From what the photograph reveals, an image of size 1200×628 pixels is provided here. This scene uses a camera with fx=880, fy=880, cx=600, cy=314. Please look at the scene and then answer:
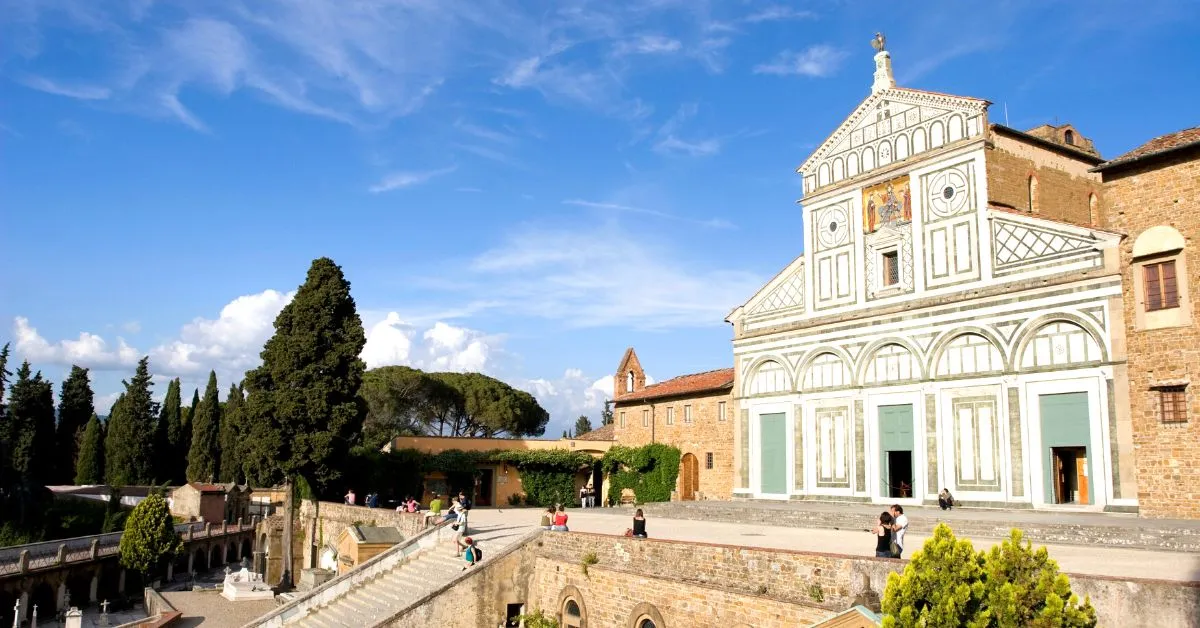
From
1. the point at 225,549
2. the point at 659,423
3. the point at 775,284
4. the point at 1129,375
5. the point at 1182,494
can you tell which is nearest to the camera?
the point at 1182,494

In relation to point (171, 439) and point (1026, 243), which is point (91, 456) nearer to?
point (171, 439)

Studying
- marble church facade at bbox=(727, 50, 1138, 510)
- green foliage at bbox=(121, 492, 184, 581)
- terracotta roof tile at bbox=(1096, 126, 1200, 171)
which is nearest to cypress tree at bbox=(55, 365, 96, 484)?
green foliage at bbox=(121, 492, 184, 581)

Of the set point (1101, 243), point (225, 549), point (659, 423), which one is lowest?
point (225, 549)

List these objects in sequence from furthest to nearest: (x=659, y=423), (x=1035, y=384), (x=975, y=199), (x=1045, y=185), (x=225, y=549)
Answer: (x=225, y=549) < (x=659, y=423) < (x=1045, y=185) < (x=975, y=199) < (x=1035, y=384)

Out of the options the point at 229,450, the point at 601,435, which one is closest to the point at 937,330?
the point at 601,435

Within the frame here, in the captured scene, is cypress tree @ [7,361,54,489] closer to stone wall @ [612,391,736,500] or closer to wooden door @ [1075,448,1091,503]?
stone wall @ [612,391,736,500]

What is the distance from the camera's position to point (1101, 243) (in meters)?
23.2

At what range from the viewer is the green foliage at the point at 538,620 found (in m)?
18.9

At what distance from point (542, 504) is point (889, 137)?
74.8 ft

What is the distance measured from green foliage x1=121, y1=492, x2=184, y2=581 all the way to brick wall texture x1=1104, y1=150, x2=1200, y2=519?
111 feet

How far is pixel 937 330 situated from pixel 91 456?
53.3 meters

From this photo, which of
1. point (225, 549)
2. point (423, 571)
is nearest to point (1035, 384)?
point (423, 571)

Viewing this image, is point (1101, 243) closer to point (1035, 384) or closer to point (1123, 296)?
point (1123, 296)

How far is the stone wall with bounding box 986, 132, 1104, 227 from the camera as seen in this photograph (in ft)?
89.8
